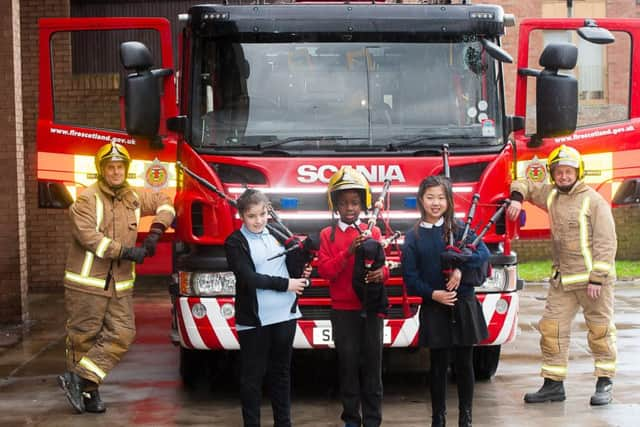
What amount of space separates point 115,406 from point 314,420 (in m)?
1.47

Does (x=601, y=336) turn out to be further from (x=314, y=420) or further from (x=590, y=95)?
(x=590, y=95)

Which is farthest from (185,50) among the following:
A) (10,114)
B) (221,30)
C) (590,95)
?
(590,95)

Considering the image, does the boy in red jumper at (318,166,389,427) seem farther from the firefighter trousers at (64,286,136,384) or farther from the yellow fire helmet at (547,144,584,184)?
the firefighter trousers at (64,286,136,384)

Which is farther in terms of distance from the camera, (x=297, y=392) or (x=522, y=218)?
(x=297, y=392)

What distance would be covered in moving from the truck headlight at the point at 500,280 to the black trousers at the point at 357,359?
4.12ft

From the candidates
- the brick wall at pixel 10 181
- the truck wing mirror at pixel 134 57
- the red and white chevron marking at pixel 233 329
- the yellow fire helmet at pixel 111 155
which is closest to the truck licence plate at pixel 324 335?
the red and white chevron marking at pixel 233 329

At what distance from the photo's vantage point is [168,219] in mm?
8664

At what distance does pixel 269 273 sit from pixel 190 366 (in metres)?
2.30

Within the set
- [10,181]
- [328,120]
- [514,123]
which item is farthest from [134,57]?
[10,181]

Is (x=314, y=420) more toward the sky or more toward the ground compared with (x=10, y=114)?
more toward the ground

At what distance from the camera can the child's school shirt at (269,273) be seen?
729 cm

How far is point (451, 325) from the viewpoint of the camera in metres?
7.36

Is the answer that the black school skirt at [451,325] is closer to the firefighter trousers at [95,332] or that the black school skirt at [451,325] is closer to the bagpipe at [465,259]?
the bagpipe at [465,259]

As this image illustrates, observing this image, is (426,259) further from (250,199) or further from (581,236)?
(581,236)
